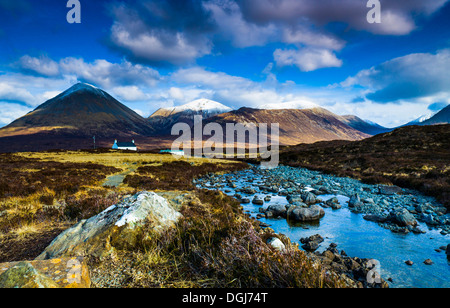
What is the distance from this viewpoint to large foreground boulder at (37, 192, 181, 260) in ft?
14.4

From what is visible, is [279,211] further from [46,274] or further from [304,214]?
[46,274]

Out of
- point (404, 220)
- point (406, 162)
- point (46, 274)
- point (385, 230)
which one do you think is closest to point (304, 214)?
point (385, 230)

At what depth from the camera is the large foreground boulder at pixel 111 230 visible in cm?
438

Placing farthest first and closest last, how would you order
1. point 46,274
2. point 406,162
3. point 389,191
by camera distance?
point 406,162, point 389,191, point 46,274

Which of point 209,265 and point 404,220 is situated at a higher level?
point 209,265

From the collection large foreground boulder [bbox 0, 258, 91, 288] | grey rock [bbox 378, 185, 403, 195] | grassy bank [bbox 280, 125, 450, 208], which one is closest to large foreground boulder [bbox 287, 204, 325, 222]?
grassy bank [bbox 280, 125, 450, 208]

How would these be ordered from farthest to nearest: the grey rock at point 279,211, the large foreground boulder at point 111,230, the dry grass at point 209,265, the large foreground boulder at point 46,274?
the grey rock at point 279,211 → the large foreground boulder at point 111,230 → the dry grass at point 209,265 → the large foreground boulder at point 46,274

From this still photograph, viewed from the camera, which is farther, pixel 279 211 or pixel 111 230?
pixel 279 211

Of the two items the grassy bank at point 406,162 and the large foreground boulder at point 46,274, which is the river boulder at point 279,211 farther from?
the large foreground boulder at point 46,274

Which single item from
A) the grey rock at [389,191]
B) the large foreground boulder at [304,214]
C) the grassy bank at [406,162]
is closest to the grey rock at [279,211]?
the large foreground boulder at [304,214]

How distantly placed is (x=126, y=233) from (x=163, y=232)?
790mm

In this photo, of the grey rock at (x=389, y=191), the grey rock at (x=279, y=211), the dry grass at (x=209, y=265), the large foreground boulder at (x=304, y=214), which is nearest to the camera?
the dry grass at (x=209, y=265)

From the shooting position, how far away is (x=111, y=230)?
464 centimetres
